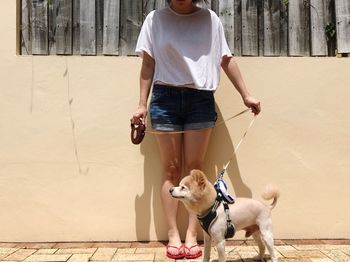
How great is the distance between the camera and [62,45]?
377cm

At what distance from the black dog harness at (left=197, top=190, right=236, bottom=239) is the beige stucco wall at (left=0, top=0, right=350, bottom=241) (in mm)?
772

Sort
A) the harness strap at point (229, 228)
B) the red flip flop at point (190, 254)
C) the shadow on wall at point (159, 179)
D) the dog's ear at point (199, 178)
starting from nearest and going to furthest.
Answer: the dog's ear at point (199, 178), the harness strap at point (229, 228), the red flip flop at point (190, 254), the shadow on wall at point (159, 179)

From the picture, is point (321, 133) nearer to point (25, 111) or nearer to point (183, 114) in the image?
point (183, 114)

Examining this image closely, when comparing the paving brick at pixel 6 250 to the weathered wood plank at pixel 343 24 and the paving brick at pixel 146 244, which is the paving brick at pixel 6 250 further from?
the weathered wood plank at pixel 343 24

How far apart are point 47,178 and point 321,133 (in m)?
2.32

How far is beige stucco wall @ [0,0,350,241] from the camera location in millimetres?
3664

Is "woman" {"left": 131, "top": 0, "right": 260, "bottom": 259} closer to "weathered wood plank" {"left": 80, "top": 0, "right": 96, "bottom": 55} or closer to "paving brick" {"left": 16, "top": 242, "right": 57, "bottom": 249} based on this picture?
"weathered wood plank" {"left": 80, "top": 0, "right": 96, "bottom": 55}

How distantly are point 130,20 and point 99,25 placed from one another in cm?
27

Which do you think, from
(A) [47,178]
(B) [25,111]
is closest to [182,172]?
(A) [47,178]

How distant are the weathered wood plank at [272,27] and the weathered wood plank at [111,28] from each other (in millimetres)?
1284

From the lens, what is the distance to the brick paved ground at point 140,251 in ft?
10.6

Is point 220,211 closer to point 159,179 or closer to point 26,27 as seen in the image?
point 159,179

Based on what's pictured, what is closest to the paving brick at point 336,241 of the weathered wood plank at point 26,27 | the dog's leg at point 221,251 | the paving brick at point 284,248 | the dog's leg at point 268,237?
the paving brick at point 284,248

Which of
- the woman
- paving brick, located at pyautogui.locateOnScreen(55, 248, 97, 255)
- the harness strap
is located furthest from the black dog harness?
paving brick, located at pyautogui.locateOnScreen(55, 248, 97, 255)
